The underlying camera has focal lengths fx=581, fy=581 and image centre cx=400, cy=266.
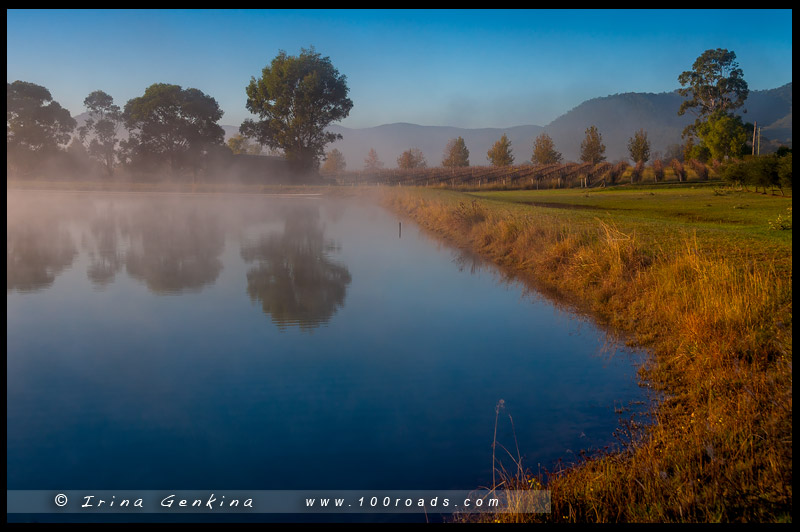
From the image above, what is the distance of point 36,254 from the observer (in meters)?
14.8

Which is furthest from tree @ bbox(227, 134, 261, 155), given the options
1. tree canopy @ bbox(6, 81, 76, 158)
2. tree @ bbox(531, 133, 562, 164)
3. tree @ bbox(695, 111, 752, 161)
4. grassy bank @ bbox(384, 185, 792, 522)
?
grassy bank @ bbox(384, 185, 792, 522)

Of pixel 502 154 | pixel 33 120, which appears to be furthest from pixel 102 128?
pixel 502 154

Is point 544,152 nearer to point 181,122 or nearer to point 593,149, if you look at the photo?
point 593,149

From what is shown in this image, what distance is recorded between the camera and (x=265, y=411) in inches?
218

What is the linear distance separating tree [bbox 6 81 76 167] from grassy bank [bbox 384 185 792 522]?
4672 centimetres

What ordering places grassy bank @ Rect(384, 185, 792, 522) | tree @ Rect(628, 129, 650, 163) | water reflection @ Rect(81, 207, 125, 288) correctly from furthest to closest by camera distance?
tree @ Rect(628, 129, 650, 163), water reflection @ Rect(81, 207, 125, 288), grassy bank @ Rect(384, 185, 792, 522)

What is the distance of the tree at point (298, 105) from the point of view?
5356 centimetres

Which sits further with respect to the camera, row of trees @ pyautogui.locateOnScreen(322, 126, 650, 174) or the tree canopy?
row of trees @ pyautogui.locateOnScreen(322, 126, 650, 174)

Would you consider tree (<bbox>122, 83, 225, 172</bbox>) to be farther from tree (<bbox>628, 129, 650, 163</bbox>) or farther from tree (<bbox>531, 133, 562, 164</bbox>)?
tree (<bbox>628, 129, 650, 163</bbox>)

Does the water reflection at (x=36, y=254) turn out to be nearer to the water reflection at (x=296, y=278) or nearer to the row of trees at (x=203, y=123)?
the water reflection at (x=296, y=278)

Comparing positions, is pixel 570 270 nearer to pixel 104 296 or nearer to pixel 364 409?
pixel 364 409

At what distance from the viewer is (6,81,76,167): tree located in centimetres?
4538

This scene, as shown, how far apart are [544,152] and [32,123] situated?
2182 inches
